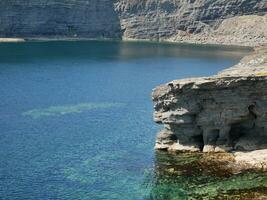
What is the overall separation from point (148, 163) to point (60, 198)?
14.3 metres

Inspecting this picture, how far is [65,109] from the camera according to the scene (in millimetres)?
96188

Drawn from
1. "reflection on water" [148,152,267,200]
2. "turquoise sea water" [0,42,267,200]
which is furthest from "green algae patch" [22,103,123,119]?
"reflection on water" [148,152,267,200]

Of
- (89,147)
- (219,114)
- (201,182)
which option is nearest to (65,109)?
(89,147)

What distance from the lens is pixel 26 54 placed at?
19062 centimetres

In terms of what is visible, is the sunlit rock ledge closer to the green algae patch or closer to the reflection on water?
the reflection on water

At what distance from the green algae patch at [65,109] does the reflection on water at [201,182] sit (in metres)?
32.8

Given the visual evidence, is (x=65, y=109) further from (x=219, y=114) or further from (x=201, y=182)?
(x=201, y=182)

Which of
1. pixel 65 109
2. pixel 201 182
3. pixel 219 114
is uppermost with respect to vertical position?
pixel 219 114

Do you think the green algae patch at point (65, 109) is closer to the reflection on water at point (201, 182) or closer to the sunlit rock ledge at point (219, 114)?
the sunlit rock ledge at point (219, 114)

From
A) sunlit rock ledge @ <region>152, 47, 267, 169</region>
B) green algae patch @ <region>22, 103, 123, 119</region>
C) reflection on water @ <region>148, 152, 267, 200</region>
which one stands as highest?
sunlit rock ledge @ <region>152, 47, 267, 169</region>

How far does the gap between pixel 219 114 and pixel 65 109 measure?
39.1m

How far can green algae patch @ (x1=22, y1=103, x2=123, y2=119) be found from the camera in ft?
298

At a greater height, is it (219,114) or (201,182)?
(219,114)

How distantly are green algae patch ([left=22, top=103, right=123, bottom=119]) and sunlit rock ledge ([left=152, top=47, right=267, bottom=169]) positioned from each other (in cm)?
2994
